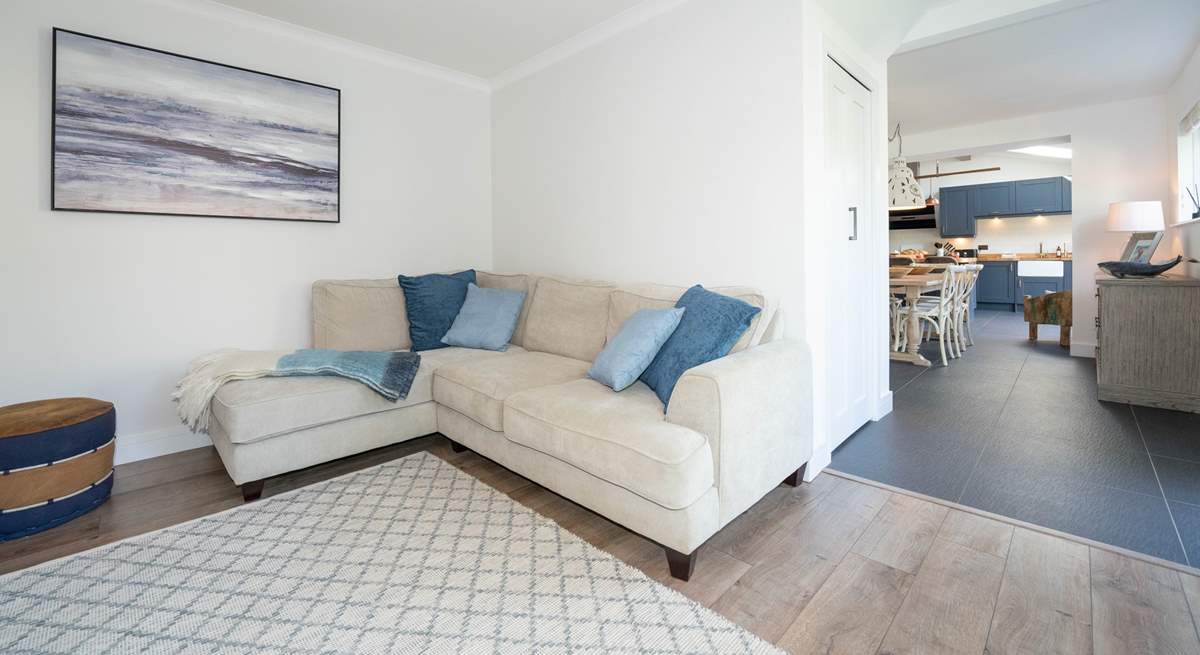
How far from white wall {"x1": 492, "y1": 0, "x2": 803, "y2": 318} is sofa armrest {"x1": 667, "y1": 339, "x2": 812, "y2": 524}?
47 cm

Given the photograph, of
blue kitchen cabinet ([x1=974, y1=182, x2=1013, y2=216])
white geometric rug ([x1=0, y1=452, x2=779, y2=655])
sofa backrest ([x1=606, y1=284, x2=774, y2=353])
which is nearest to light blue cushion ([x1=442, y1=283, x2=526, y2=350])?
sofa backrest ([x1=606, y1=284, x2=774, y2=353])

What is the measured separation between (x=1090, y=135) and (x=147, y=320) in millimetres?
8049

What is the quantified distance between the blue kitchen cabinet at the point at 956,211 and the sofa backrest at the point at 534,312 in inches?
381

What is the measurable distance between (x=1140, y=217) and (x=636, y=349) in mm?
5223

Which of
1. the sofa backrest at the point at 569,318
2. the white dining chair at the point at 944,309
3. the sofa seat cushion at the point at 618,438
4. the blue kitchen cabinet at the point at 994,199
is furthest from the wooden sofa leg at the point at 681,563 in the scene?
the blue kitchen cabinet at the point at 994,199

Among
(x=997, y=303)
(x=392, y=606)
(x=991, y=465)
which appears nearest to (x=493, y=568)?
(x=392, y=606)

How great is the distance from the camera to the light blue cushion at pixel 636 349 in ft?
7.12

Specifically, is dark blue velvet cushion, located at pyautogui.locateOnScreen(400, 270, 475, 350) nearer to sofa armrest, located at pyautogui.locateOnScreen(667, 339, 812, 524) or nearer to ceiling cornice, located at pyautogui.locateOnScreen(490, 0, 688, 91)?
ceiling cornice, located at pyautogui.locateOnScreen(490, 0, 688, 91)

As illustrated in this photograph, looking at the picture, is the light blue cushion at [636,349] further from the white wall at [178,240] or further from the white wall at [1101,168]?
the white wall at [1101,168]

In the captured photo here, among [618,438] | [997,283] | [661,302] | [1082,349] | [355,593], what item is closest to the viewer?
[355,593]

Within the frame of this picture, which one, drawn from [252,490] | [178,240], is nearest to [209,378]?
[252,490]

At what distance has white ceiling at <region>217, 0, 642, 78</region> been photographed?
293cm

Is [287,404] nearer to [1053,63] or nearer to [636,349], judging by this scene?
[636,349]

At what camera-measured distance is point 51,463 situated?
2008 millimetres
